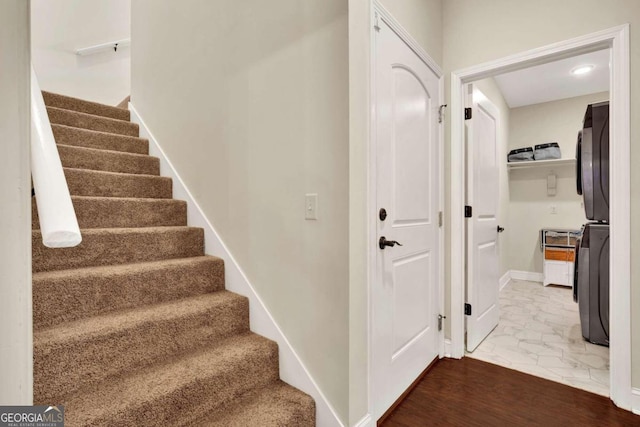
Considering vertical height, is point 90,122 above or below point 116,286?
above

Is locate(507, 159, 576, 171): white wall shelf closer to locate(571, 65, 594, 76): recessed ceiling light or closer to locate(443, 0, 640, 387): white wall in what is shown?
locate(571, 65, 594, 76): recessed ceiling light

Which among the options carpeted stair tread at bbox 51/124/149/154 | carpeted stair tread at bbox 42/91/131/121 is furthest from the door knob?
carpeted stair tread at bbox 42/91/131/121

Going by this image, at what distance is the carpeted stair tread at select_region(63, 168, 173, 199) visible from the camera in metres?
2.04

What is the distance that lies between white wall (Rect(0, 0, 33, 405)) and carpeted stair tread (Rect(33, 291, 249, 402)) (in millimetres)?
864

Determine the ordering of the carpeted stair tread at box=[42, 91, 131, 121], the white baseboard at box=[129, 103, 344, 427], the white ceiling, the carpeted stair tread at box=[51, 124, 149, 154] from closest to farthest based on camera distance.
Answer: the white baseboard at box=[129, 103, 344, 427]
the carpeted stair tread at box=[51, 124, 149, 154]
the carpeted stair tread at box=[42, 91, 131, 121]
the white ceiling

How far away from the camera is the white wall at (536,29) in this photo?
1.72 meters

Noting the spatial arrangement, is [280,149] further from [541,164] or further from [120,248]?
[541,164]

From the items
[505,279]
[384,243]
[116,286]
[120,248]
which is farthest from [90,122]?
[505,279]

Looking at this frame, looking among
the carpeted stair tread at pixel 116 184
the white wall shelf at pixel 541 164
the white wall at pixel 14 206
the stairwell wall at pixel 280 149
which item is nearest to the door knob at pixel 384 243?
the stairwell wall at pixel 280 149

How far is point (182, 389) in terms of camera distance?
1.28 meters

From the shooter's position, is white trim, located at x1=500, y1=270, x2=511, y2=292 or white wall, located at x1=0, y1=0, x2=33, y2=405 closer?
white wall, located at x1=0, y1=0, x2=33, y2=405

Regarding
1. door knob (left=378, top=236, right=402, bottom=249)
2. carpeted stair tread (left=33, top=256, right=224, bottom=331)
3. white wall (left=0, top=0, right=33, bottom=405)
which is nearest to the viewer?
white wall (left=0, top=0, right=33, bottom=405)

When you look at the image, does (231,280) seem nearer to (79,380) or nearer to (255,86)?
(79,380)

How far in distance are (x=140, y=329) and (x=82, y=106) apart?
91.5 inches
